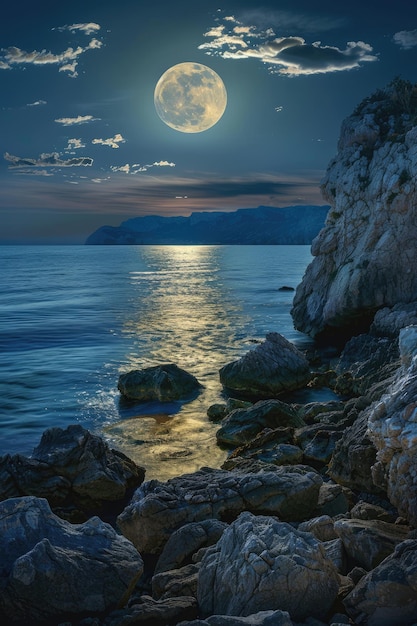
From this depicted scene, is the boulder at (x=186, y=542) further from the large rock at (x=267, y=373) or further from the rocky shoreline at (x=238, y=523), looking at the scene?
the large rock at (x=267, y=373)

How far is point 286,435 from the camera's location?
2084 cm

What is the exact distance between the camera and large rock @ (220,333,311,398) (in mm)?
30156

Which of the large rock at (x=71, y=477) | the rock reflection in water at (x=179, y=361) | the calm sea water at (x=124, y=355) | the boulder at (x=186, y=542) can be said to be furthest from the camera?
the calm sea water at (x=124, y=355)

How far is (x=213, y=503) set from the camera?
13.5m

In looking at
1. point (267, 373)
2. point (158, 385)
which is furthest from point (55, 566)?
point (267, 373)

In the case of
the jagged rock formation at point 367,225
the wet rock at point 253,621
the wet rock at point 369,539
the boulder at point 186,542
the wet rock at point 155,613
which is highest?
the jagged rock formation at point 367,225

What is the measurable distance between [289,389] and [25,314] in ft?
151

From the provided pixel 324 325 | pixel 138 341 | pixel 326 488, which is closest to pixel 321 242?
pixel 324 325

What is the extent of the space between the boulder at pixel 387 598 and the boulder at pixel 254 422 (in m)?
13.8

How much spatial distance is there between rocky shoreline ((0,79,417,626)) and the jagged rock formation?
13.5 meters

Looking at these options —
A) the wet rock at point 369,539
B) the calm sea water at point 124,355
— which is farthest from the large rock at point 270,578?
the calm sea water at point 124,355

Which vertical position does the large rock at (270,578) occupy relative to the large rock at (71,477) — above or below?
above

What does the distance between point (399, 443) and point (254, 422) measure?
12578mm

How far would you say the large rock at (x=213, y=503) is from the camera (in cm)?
1293
